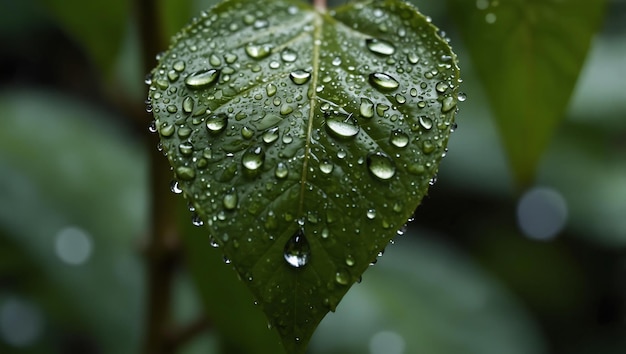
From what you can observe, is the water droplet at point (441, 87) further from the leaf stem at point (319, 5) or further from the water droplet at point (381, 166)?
the leaf stem at point (319, 5)

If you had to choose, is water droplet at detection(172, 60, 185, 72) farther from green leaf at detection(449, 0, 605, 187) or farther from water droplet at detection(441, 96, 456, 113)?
green leaf at detection(449, 0, 605, 187)

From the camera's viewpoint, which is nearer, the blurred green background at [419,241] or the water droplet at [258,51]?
the water droplet at [258,51]

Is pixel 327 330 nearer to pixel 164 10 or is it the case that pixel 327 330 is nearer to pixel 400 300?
pixel 400 300

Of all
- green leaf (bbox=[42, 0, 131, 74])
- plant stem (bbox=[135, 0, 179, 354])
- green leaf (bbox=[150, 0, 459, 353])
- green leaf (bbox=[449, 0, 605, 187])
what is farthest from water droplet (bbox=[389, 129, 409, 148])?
green leaf (bbox=[42, 0, 131, 74])

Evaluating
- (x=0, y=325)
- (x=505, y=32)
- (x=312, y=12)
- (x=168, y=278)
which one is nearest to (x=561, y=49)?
(x=505, y=32)

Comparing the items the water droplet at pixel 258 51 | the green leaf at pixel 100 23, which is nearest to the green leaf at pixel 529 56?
the water droplet at pixel 258 51

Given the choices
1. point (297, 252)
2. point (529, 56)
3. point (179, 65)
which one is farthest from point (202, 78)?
point (529, 56)
